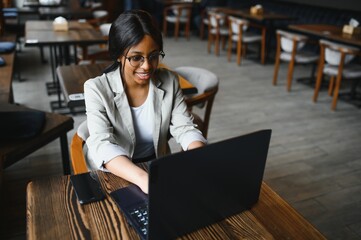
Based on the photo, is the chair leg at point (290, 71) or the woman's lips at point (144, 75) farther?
the chair leg at point (290, 71)

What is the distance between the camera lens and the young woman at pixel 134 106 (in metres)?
1.15

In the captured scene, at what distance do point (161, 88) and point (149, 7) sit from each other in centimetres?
712

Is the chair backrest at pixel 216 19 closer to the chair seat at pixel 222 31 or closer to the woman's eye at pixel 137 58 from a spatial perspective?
the chair seat at pixel 222 31

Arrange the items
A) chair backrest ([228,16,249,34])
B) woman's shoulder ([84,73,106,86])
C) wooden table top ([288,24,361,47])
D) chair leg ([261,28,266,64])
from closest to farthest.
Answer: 1. woman's shoulder ([84,73,106,86])
2. wooden table top ([288,24,361,47])
3. chair backrest ([228,16,249,34])
4. chair leg ([261,28,266,64])

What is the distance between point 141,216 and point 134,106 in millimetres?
595

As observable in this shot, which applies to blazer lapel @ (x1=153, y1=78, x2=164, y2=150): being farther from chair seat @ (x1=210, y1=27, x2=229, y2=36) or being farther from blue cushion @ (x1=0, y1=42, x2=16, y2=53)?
chair seat @ (x1=210, y1=27, x2=229, y2=36)

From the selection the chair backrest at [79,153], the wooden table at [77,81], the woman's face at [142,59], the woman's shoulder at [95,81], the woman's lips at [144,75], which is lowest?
the chair backrest at [79,153]

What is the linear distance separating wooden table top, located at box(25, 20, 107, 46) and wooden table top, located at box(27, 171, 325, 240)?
8.00 ft

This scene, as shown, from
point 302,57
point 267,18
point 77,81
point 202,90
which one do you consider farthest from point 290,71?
point 77,81

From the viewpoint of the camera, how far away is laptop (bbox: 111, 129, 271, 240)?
2.24ft

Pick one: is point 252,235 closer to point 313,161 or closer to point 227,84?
point 313,161

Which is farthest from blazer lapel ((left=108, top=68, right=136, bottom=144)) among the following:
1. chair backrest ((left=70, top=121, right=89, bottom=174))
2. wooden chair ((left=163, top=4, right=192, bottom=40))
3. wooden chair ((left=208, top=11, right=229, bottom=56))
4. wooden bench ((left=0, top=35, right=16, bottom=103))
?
wooden chair ((left=163, top=4, right=192, bottom=40))

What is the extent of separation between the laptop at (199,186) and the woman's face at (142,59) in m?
0.51

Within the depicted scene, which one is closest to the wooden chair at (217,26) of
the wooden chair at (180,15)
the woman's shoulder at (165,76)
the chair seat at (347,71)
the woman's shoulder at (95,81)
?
the wooden chair at (180,15)
